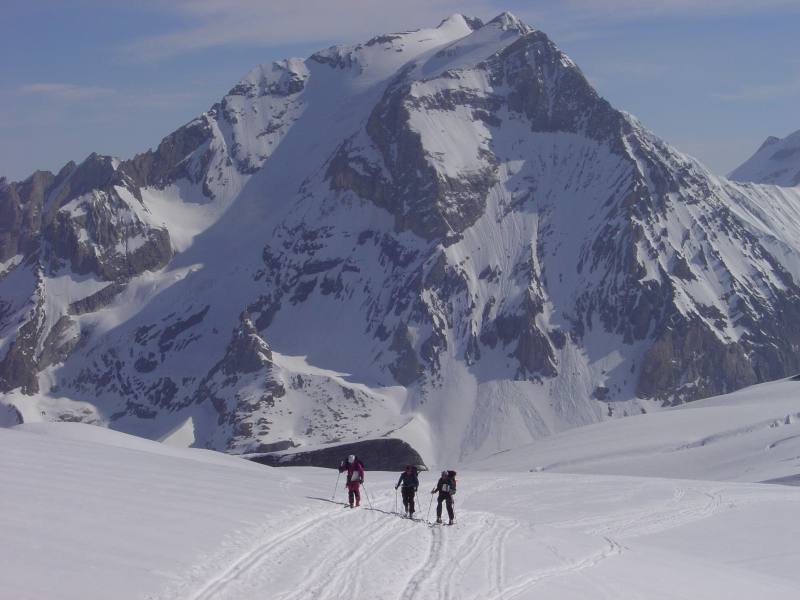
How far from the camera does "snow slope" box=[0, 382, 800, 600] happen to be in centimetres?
2511

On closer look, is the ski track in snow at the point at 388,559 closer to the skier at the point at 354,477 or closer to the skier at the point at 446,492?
the skier at the point at 446,492

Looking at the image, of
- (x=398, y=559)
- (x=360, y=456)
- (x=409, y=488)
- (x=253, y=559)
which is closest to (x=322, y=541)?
(x=398, y=559)

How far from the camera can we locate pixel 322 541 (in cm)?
2988

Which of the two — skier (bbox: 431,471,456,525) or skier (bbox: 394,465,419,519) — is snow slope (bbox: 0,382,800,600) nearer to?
skier (bbox: 431,471,456,525)

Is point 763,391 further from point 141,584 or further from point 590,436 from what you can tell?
point 141,584

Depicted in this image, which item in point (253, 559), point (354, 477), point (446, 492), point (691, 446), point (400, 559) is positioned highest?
point (354, 477)

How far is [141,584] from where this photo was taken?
24.0 m

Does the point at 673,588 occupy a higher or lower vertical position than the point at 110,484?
lower

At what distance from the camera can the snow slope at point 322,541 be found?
25.1 meters

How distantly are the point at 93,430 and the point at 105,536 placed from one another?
1278 inches

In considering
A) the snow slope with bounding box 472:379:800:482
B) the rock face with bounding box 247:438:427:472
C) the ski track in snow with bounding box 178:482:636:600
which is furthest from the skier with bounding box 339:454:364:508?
the rock face with bounding box 247:438:427:472

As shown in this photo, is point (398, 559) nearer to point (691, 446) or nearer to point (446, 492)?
point (446, 492)

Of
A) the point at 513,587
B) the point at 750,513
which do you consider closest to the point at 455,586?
the point at 513,587

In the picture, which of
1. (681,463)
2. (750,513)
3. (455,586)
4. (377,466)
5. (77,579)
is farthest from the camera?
(377,466)
